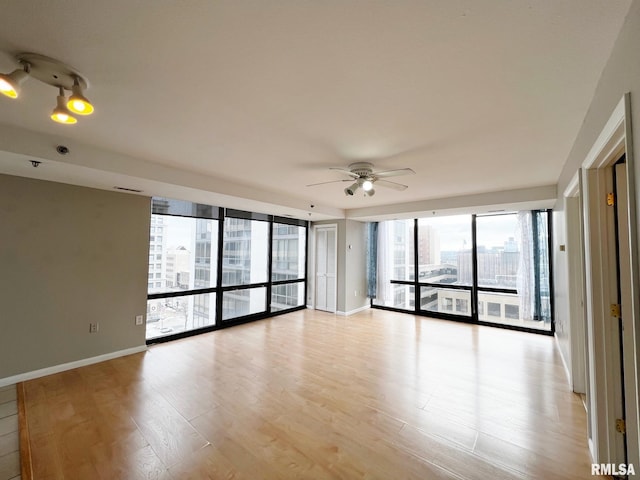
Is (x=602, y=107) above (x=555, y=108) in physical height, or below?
below

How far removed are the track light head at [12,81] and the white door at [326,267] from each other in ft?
18.1

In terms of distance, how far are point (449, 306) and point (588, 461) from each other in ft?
13.5

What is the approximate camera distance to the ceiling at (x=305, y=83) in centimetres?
118

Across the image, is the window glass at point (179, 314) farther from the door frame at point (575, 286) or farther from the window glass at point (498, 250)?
the window glass at point (498, 250)

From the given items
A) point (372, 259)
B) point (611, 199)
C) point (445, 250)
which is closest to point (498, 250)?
point (445, 250)

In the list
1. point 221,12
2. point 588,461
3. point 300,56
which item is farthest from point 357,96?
point 588,461

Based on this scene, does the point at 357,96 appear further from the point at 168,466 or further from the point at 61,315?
the point at 61,315

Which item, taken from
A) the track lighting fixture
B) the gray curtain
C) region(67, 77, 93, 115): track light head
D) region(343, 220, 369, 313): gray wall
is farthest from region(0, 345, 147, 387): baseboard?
the gray curtain

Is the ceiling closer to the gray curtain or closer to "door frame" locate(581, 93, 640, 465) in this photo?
"door frame" locate(581, 93, 640, 465)

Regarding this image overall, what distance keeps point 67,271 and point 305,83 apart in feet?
12.5

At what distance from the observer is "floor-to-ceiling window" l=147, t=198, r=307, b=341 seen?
4.33 m

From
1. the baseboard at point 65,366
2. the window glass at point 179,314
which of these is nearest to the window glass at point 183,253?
the window glass at point 179,314

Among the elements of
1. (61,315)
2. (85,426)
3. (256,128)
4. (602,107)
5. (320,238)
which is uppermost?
(256,128)

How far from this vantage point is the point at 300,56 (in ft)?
4.67
